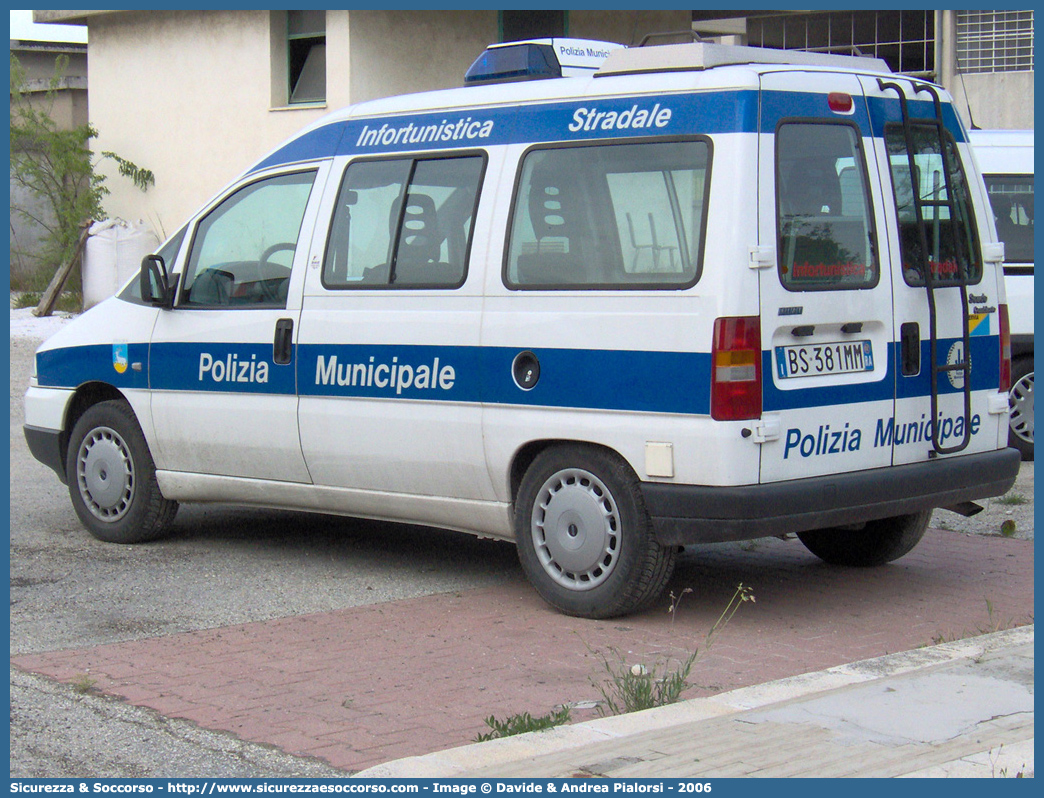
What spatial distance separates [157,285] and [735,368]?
11.4 feet

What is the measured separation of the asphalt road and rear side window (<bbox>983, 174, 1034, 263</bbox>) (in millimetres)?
2068

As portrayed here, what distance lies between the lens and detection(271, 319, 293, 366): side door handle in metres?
7.16

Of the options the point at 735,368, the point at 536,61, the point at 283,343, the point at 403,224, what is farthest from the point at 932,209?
the point at 283,343

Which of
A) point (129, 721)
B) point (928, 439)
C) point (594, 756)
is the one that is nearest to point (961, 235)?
point (928, 439)

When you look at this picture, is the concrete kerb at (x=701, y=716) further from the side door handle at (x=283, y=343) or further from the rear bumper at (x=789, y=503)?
the side door handle at (x=283, y=343)

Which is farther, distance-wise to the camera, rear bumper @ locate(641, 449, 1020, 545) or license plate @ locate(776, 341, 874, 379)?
license plate @ locate(776, 341, 874, 379)

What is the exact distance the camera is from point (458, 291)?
6594mm

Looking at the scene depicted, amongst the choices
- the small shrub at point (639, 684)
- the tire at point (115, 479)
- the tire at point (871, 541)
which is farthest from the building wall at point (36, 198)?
the small shrub at point (639, 684)

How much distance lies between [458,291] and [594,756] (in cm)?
289

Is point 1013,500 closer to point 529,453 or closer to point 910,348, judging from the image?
point 910,348

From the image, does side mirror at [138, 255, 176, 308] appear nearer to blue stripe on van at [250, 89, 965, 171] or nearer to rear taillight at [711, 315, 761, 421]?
blue stripe on van at [250, 89, 965, 171]

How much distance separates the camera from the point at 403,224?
6.89 m

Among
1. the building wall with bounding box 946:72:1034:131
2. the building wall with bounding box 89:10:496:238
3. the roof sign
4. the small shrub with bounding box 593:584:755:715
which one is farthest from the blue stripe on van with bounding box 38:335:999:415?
the building wall with bounding box 946:72:1034:131

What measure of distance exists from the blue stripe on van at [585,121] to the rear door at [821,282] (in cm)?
2
